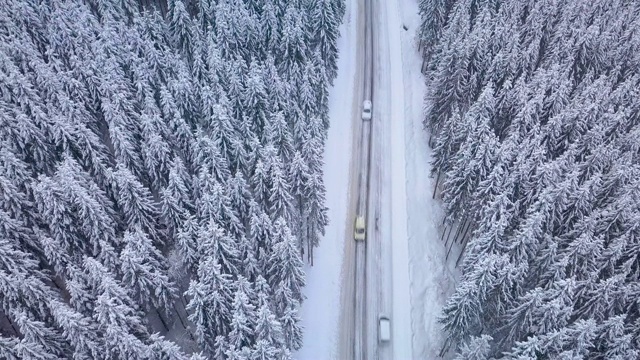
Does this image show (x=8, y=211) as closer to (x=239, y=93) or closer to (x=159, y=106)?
(x=159, y=106)

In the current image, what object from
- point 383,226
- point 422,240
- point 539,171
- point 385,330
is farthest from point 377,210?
point 539,171

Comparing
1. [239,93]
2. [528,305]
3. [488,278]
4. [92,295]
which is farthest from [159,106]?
[528,305]

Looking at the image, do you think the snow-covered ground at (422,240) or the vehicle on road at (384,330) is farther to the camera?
the snow-covered ground at (422,240)

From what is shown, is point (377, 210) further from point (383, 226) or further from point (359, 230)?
point (359, 230)

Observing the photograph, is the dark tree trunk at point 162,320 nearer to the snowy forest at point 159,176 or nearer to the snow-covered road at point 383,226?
the snowy forest at point 159,176

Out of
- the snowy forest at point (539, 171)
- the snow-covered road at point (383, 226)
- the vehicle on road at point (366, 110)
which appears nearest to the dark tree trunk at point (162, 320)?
the snow-covered road at point (383, 226)

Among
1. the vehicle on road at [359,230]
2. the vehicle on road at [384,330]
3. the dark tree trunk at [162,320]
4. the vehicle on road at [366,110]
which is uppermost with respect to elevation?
the vehicle on road at [366,110]
